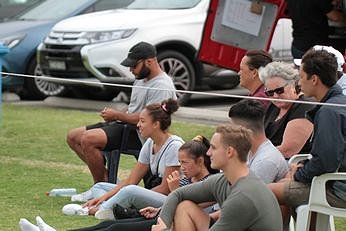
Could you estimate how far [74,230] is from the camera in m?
6.35

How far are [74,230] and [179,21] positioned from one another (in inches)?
280

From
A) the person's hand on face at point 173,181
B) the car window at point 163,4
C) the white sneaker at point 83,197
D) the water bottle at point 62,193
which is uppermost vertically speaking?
the person's hand on face at point 173,181

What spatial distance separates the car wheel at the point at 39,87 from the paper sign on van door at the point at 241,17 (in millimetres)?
4102

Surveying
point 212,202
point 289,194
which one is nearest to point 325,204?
point 289,194

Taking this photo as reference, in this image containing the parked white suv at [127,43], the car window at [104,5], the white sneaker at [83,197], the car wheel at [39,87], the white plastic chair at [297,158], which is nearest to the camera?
the white plastic chair at [297,158]

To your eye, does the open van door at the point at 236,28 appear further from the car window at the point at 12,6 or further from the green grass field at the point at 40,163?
the car window at the point at 12,6

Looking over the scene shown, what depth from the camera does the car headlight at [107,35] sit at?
508 inches

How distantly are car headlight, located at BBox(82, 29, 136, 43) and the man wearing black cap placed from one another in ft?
15.9

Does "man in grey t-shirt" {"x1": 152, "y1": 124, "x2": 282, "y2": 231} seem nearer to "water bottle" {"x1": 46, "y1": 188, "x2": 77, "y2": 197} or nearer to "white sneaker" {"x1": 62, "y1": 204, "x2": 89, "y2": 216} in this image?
"white sneaker" {"x1": 62, "y1": 204, "x2": 89, "y2": 216}

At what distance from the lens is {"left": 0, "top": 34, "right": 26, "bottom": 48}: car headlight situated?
46.9ft

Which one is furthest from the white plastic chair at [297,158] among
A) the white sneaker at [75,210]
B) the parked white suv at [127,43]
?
the parked white suv at [127,43]

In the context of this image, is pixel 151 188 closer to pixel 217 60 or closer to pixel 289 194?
pixel 289 194

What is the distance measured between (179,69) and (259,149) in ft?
24.1

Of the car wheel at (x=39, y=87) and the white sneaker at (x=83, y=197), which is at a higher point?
the white sneaker at (x=83, y=197)
